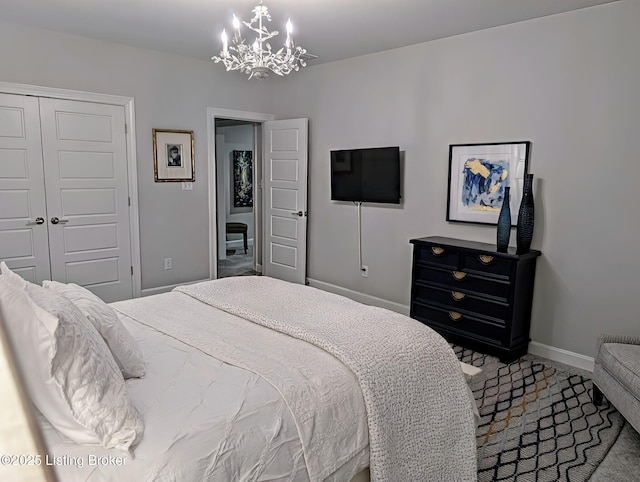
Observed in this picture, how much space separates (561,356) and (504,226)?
1112mm

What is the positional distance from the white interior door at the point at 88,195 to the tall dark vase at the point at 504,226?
3.62m

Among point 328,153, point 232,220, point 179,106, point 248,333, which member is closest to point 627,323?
point 248,333

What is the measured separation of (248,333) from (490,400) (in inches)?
69.5

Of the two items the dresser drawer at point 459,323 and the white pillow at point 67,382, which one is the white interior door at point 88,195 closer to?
the dresser drawer at point 459,323

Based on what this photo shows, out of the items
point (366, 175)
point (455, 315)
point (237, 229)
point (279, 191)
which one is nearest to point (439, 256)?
point (455, 315)

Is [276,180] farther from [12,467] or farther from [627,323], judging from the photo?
[12,467]

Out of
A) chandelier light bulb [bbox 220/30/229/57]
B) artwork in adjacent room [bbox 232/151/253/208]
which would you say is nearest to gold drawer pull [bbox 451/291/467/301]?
chandelier light bulb [bbox 220/30/229/57]

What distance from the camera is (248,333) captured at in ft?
6.86

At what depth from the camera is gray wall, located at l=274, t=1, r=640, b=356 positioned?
3.15 m

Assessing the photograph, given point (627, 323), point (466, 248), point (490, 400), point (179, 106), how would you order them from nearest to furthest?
point (490, 400) → point (627, 323) → point (466, 248) → point (179, 106)

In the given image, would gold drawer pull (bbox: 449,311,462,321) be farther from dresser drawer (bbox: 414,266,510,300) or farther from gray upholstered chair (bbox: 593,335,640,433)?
gray upholstered chair (bbox: 593,335,640,433)

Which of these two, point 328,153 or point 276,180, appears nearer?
point 328,153

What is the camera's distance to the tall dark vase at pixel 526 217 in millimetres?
3432

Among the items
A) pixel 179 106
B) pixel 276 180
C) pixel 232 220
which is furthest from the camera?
pixel 232 220
